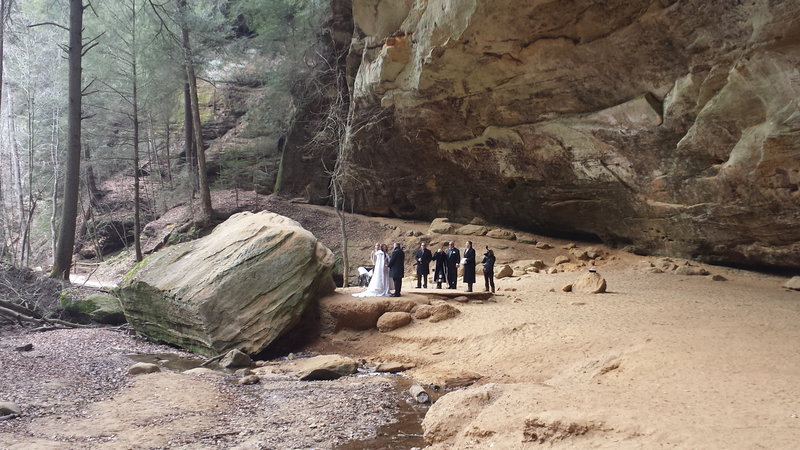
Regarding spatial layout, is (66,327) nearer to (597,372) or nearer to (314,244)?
(314,244)

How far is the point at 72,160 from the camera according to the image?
13859 mm

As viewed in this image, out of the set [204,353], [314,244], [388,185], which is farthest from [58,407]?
[388,185]

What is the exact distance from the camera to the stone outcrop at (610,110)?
453 inches

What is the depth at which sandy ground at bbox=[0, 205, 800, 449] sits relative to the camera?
4.86m

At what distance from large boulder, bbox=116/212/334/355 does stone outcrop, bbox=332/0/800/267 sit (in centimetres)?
801

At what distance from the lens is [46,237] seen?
28.0 m

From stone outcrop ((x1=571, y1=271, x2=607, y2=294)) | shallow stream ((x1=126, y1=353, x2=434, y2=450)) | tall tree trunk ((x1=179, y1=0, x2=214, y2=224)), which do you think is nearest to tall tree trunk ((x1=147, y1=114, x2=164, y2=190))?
tall tree trunk ((x1=179, y1=0, x2=214, y2=224))

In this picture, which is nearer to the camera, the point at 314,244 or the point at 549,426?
the point at 549,426

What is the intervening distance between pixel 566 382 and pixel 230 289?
23.5 ft

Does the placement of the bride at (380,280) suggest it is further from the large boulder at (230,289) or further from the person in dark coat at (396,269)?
the large boulder at (230,289)

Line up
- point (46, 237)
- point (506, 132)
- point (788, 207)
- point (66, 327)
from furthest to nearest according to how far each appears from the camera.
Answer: point (46, 237) < point (506, 132) < point (788, 207) < point (66, 327)

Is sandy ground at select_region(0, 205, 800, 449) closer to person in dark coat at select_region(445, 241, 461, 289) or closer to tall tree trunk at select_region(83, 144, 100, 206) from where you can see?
person in dark coat at select_region(445, 241, 461, 289)

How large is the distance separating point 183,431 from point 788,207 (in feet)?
43.8

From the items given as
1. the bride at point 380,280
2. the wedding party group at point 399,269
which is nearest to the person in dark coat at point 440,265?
the wedding party group at point 399,269
